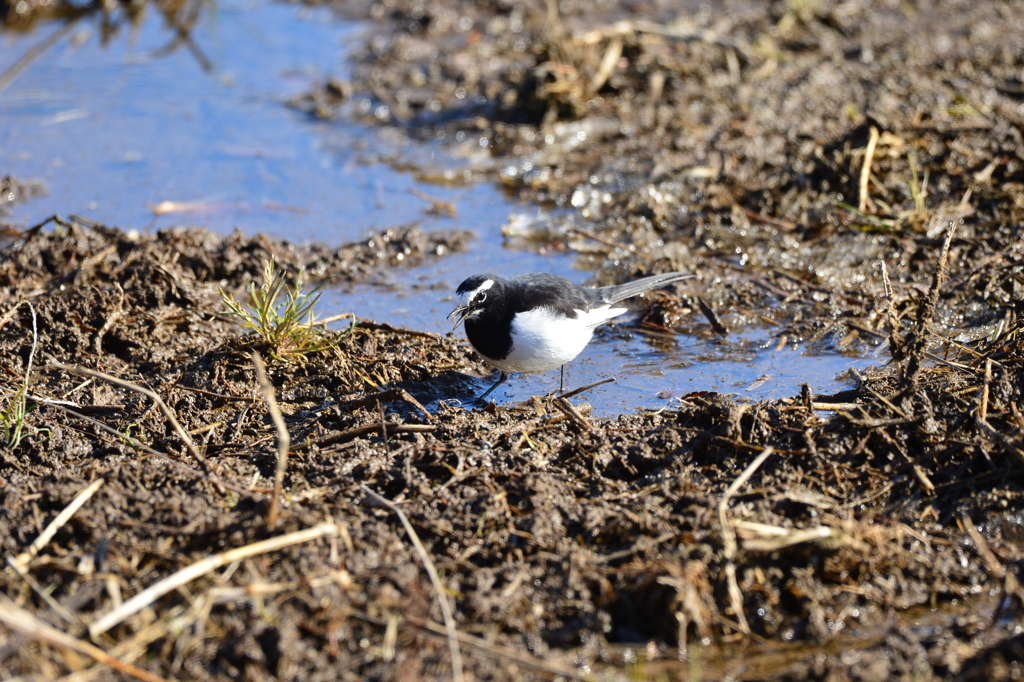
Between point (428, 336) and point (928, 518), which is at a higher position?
point (428, 336)

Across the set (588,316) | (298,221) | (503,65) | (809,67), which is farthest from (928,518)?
(503,65)

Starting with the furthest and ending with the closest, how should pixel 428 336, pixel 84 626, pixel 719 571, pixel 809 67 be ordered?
pixel 809 67, pixel 428 336, pixel 719 571, pixel 84 626

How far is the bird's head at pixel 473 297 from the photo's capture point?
197 inches

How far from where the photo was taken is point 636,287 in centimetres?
592

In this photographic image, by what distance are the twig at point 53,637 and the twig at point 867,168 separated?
5.85 metres

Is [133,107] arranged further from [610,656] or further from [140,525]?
[610,656]

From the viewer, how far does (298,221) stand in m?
7.51

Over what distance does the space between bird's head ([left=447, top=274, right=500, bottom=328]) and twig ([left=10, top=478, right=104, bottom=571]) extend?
1.99 metres

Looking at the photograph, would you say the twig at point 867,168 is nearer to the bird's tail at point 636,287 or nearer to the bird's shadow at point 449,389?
the bird's tail at point 636,287

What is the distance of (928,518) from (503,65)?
Result: 288 inches

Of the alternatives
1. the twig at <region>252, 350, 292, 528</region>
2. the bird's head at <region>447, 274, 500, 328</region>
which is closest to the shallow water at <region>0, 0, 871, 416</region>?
the bird's head at <region>447, 274, 500, 328</region>

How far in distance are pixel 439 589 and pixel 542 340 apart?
6.02 feet

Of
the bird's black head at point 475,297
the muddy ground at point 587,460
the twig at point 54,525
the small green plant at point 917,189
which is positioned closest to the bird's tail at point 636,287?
the muddy ground at point 587,460

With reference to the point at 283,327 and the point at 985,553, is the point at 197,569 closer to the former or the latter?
the point at 283,327
